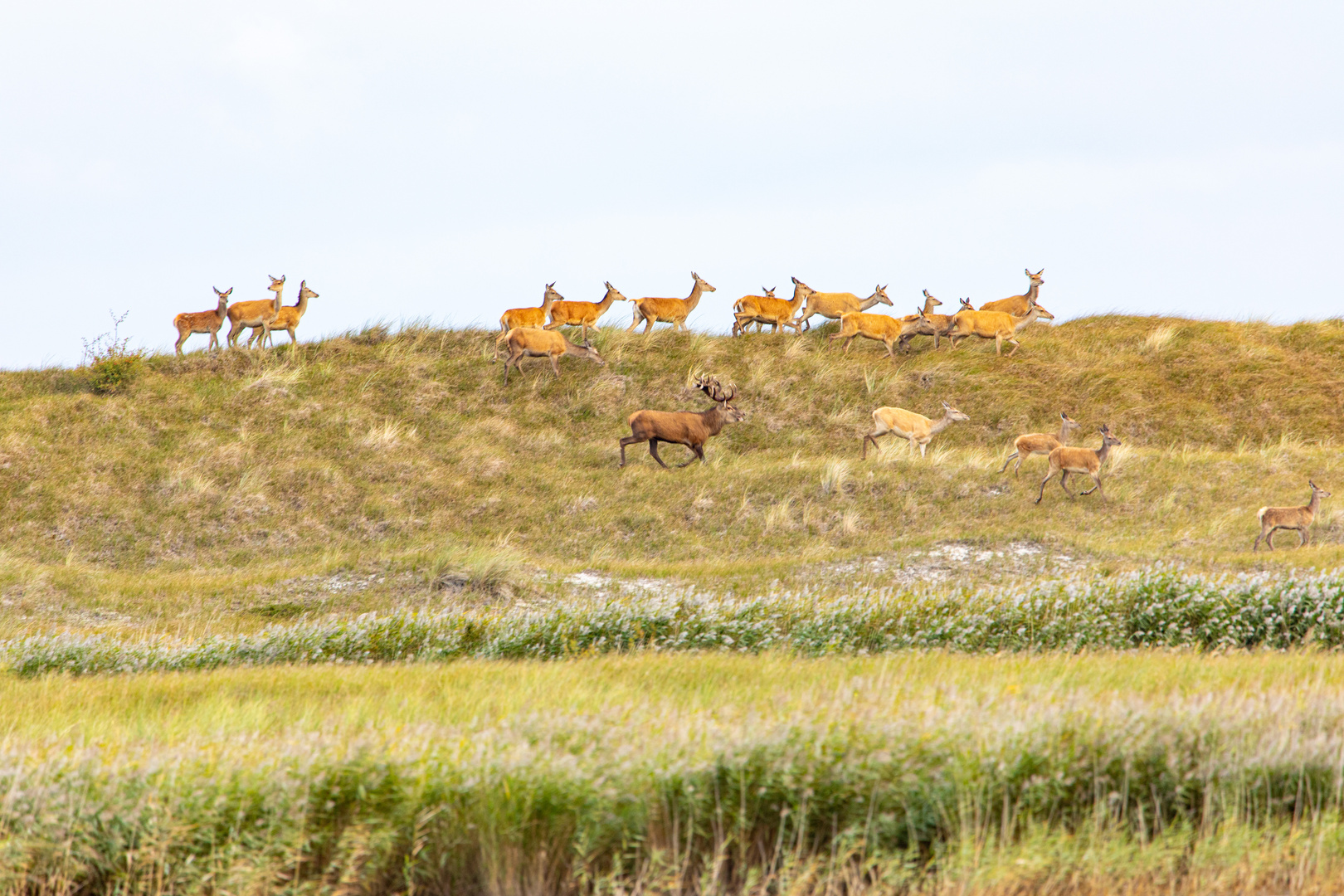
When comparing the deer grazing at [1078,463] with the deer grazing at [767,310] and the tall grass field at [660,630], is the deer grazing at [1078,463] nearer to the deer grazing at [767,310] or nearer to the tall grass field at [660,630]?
the tall grass field at [660,630]

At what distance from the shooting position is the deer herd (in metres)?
25.4

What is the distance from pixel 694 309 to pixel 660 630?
21253mm

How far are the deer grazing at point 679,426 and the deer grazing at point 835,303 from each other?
815cm

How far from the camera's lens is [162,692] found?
10117mm

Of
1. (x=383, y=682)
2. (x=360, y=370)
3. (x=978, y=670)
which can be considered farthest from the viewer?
(x=360, y=370)

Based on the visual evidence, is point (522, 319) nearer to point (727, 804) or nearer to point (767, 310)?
point (767, 310)

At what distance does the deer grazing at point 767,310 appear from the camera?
107 feet

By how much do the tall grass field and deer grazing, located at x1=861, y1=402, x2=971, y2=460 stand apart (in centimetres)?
73

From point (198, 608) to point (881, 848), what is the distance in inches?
536

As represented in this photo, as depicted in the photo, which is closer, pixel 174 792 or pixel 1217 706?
pixel 174 792

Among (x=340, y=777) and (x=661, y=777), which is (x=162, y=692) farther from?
(x=661, y=777)

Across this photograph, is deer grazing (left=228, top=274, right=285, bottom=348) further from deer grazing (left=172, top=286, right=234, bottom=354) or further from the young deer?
the young deer

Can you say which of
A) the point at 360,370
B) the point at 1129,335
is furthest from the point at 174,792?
the point at 1129,335

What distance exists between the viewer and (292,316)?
101 ft
